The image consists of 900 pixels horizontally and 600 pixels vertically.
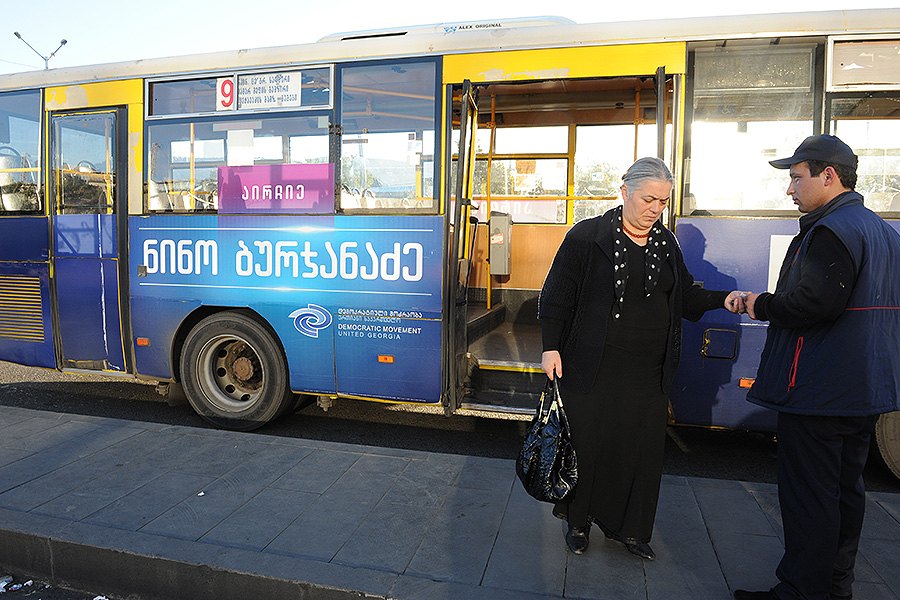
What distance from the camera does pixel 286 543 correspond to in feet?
10.6

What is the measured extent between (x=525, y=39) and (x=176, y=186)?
3.11m

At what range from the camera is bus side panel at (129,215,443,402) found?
4898mm

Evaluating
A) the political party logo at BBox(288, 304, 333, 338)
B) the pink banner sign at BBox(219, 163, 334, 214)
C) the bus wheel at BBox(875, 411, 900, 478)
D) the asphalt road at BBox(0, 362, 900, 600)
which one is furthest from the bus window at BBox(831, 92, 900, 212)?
the political party logo at BBox(288, 304, 333, 338)

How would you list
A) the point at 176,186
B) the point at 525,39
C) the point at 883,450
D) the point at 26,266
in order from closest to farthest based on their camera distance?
the point at 883,450
the point at 525,39
the point at 176,186
the point at 26,266

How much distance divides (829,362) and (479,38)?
337 cm

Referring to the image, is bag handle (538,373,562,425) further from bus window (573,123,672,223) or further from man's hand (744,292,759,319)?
bus window (573,123,672,223)

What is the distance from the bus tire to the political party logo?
32 cm

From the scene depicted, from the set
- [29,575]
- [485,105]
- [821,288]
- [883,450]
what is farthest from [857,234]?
[485,105]

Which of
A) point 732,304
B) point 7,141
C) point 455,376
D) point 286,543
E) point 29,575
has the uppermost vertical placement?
point 7,141

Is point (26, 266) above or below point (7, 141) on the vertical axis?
below

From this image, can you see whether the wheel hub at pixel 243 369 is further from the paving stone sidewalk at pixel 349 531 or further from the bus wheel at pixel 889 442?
the bus wheel at pixel 889 442

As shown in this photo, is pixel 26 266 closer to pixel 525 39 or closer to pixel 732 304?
pixel 525 39

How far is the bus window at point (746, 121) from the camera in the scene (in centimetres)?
427

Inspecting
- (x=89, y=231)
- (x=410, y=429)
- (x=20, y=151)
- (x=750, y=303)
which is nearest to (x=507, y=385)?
(x=410, y=429)
